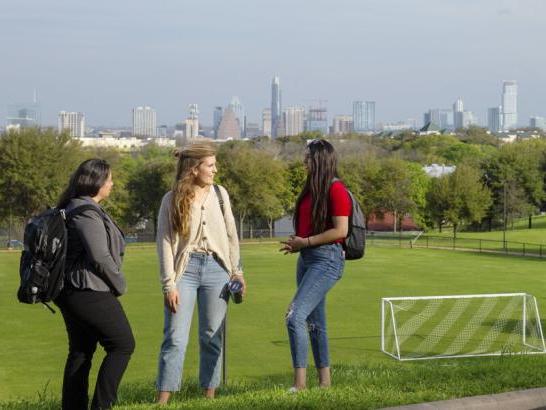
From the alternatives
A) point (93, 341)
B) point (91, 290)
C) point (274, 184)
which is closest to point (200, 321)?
point (93, 341)

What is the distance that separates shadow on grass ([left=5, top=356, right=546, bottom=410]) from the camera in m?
5.94

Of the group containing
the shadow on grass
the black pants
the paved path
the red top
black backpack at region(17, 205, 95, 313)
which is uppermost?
the red top

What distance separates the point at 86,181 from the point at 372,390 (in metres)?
2.45

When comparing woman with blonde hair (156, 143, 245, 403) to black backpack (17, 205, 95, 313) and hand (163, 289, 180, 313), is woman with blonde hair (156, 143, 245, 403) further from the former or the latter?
black backpack (17, 205, 95, 313)

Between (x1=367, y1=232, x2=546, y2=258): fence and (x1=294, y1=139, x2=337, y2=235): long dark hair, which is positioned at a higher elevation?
(x1=294, y1=139, x2=337, y2=235): long dark hair

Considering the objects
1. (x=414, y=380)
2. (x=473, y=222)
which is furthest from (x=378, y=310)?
(x=473, y=222)

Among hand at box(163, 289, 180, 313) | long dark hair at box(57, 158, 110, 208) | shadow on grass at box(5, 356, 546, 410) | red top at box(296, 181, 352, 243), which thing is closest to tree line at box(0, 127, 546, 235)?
shadow on grass at box(5, 356, 546, 410)

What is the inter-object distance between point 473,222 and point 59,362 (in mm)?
65631

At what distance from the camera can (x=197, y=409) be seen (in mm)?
5746

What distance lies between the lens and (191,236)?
6.76 m

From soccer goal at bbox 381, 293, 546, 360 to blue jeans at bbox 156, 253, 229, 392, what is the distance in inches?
418

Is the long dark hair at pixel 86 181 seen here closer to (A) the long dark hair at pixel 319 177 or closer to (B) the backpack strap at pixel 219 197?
(B) the backpack strap at pixel 219 197

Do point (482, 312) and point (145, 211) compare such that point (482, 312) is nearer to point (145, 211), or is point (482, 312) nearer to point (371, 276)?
point (371, 276)

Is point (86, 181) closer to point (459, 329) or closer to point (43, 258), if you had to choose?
point (43, 258)
